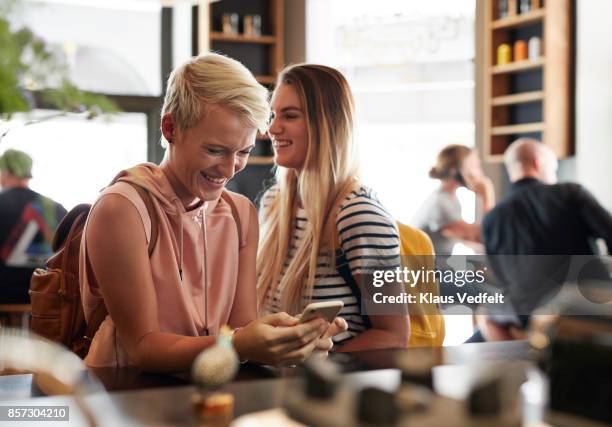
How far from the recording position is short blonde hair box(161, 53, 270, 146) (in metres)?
1.88

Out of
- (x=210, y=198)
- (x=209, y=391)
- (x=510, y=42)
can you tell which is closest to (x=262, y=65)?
(x=510, y=42)

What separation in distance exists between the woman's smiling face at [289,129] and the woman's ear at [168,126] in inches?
25.0

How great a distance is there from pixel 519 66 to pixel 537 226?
1924mm

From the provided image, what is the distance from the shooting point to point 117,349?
1815 millimetres

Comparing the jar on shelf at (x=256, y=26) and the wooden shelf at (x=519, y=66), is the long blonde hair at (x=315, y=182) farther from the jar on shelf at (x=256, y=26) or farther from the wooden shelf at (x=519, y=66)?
the jar on shelf at (x=256, y=26)

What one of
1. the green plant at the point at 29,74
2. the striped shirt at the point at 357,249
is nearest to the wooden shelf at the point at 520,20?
the striped shirt at the point at 357,249

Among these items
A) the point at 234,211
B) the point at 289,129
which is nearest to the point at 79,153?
the point at 289,129

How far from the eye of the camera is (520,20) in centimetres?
601

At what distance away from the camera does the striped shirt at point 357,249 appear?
7.68 feet

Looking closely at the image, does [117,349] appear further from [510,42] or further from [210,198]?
[510,42]

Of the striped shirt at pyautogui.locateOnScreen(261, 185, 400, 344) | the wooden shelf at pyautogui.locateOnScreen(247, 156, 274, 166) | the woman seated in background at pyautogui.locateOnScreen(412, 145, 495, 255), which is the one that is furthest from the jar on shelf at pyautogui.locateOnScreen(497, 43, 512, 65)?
the striped shirt at pyautogui.locateOnScreen(261, 185, 400, 344)

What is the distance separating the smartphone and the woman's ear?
1.99 feet

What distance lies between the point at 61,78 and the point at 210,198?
1.01 m

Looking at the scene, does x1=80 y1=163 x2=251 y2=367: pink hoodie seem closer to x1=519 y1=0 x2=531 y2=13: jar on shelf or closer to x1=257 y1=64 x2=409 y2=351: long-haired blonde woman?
x1=257 y1=64 x2=409 y2=351: long-haired blonde woman
